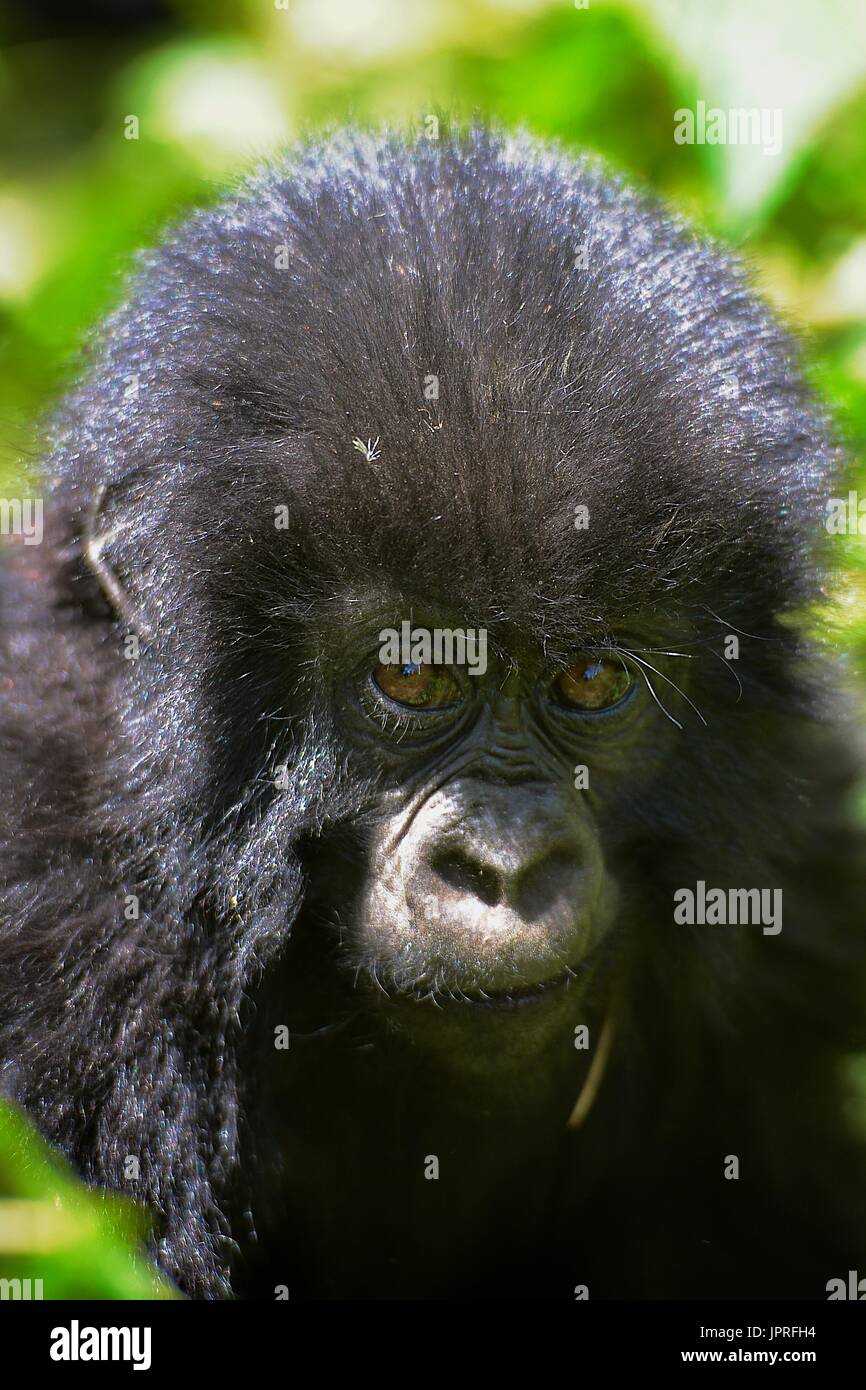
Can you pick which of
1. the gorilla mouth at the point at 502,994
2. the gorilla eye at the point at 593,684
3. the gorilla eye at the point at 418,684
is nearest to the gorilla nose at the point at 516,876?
the gorilla mouth at the point at 502,994

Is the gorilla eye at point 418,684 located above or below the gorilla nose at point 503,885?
above

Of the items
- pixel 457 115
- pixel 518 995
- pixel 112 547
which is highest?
pixel 457 115

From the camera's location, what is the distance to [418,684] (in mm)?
3496

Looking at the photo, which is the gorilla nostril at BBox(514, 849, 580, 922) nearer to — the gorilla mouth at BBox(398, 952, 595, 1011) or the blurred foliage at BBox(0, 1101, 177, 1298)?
the gorilla mouth at BBox(398, 952, 595, 1011)

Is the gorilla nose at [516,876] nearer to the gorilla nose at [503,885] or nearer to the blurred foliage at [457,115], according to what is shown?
the gorilla nose at [503,885]

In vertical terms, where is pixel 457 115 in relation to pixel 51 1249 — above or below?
above

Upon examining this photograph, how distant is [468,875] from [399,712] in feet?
1.56

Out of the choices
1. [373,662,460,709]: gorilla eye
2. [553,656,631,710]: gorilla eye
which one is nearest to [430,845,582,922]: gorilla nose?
[373,662,460,709]: gorilla eye

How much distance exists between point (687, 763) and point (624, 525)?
804mm

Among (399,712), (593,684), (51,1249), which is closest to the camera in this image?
(51,1249)

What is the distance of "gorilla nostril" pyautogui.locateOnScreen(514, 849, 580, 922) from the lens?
123 inches

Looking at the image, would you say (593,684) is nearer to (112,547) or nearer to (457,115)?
(112,547)

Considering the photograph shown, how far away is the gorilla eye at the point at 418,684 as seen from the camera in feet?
11.3

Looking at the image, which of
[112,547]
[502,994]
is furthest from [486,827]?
[112,547]
